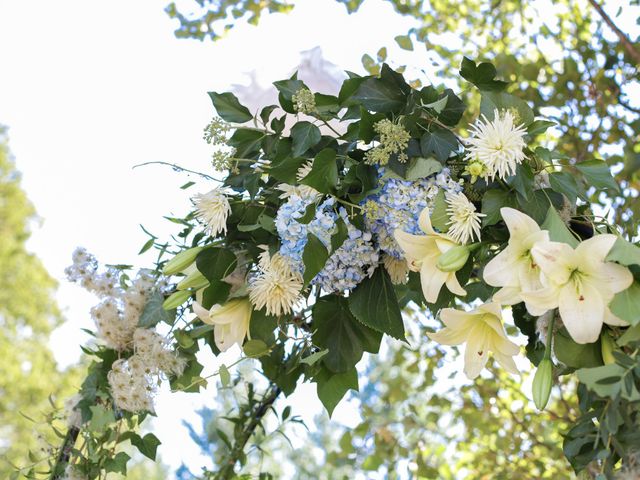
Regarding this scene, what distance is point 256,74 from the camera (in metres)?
1.25

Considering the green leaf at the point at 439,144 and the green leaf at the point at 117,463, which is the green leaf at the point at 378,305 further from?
the green leaf at the point at 117,463

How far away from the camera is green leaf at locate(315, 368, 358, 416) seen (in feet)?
2.98

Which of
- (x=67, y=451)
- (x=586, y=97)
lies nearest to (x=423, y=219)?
(x=67, y=451)

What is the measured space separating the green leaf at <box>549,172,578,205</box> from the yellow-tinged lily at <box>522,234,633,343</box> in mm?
100

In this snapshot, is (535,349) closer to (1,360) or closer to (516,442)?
(516,442)

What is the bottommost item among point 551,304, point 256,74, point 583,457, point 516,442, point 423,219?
point 583,457

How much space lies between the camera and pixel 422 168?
79 centimetres

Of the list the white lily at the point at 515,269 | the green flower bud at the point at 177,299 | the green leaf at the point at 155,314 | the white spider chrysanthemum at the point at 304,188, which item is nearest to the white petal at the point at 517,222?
the white lily at the point at 515,269

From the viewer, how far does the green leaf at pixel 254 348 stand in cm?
90

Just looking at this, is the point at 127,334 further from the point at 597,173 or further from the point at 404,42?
the point at 404,42

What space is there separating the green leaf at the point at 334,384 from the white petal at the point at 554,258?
325mm

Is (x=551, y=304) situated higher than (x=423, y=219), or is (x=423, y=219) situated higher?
(x=423, y=219)

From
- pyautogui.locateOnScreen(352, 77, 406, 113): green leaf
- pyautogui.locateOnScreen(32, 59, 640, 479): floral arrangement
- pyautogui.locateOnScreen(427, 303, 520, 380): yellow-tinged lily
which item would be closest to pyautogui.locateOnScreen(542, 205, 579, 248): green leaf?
pyautogui.locateOnScreen(32, 59, 640, 479): floral arrangement

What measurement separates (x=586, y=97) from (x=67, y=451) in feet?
5.39
